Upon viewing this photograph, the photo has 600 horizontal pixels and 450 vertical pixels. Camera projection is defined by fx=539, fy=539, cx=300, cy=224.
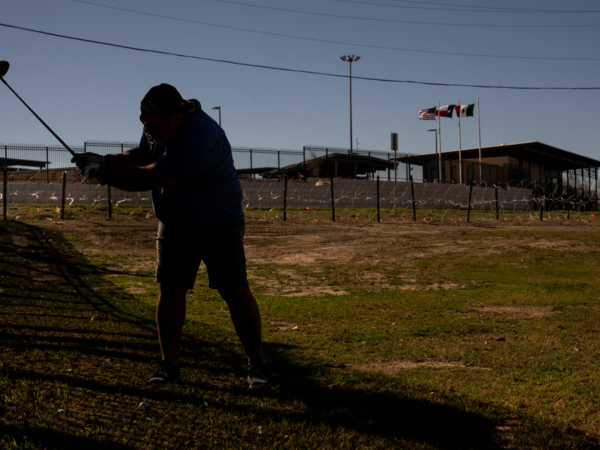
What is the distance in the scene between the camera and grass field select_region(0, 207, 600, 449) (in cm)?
253

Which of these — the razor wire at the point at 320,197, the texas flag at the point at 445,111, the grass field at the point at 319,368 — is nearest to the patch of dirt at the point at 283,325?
the grass field at the point at 319,368

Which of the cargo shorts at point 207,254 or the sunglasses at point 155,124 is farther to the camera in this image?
the cargo shorts at point 207,254

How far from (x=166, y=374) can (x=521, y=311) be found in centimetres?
434

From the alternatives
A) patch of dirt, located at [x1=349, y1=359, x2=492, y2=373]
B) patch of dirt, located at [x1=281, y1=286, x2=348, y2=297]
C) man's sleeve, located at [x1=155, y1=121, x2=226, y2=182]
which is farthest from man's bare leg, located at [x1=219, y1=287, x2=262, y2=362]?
patch of dirt, located at [x1=281, y1=286, x2=348, y2=297]

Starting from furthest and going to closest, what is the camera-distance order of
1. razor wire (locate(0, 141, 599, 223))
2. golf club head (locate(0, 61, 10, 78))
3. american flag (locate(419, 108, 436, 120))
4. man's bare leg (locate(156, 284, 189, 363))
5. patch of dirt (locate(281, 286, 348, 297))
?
→ american flag (locate(419, 108, 436, 120)) < razor wire (locate(0, 141, 599, 223)) < patch of dirt (locate(281, 286, 348, 297)) < golf club head (locate(0, 61, 10, 78)) < man's bare leg (locate(156, 284, 189, 363))

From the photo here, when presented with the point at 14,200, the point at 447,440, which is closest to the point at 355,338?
the point at 447,440

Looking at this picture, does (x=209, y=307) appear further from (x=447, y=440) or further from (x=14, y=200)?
(x=14, y=200)

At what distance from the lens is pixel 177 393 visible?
9.84 ft

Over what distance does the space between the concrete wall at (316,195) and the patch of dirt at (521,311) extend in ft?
58.5

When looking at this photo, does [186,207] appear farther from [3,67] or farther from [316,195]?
[316,195]

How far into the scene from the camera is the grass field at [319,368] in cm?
253

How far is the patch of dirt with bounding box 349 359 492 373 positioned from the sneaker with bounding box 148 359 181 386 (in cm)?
132

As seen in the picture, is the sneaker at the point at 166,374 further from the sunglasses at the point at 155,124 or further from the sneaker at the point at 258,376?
the sunglasses at the point at 155,124

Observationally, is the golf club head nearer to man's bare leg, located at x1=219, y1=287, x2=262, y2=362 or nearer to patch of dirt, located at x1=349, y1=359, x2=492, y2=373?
man's bare leg, located at x1=219, y1=287, x2=262, y2=362
